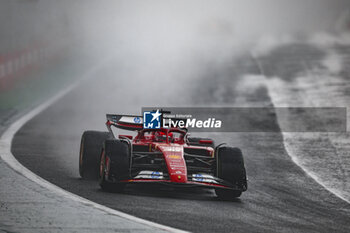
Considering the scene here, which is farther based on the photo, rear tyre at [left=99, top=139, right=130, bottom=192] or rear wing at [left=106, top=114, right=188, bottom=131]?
rear wing at [left=106, top=114, right=188, bottom=131]

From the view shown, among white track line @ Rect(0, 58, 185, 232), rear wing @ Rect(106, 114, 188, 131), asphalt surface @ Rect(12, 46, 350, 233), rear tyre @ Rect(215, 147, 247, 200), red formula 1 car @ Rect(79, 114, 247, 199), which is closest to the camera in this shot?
white track line @ Rect(0, 58, 185, 232)

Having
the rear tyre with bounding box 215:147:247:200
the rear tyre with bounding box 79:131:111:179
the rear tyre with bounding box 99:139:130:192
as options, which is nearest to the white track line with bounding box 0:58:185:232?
the rear tyre with bounding box 99:139:130:192

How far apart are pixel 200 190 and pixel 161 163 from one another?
0.84 m

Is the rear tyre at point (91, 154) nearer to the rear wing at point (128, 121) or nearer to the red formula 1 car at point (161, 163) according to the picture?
the red formula 1 car at point (161, 163)

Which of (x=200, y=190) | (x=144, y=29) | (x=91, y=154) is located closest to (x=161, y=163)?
(x=200, y=190)

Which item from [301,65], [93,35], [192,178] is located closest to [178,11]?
[93,35]

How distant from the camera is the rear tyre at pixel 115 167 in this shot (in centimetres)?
1055

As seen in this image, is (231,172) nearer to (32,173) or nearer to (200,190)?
(200,190)

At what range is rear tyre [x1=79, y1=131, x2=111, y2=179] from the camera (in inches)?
464

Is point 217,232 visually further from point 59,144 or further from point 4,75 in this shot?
point 4,75

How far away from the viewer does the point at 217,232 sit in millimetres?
8000

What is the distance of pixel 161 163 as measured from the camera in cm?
1123

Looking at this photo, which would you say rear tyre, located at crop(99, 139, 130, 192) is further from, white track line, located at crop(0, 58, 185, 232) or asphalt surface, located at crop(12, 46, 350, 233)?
white track line, located at crop(0, 58, 185, 232)

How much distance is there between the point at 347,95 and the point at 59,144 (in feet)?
32.7
